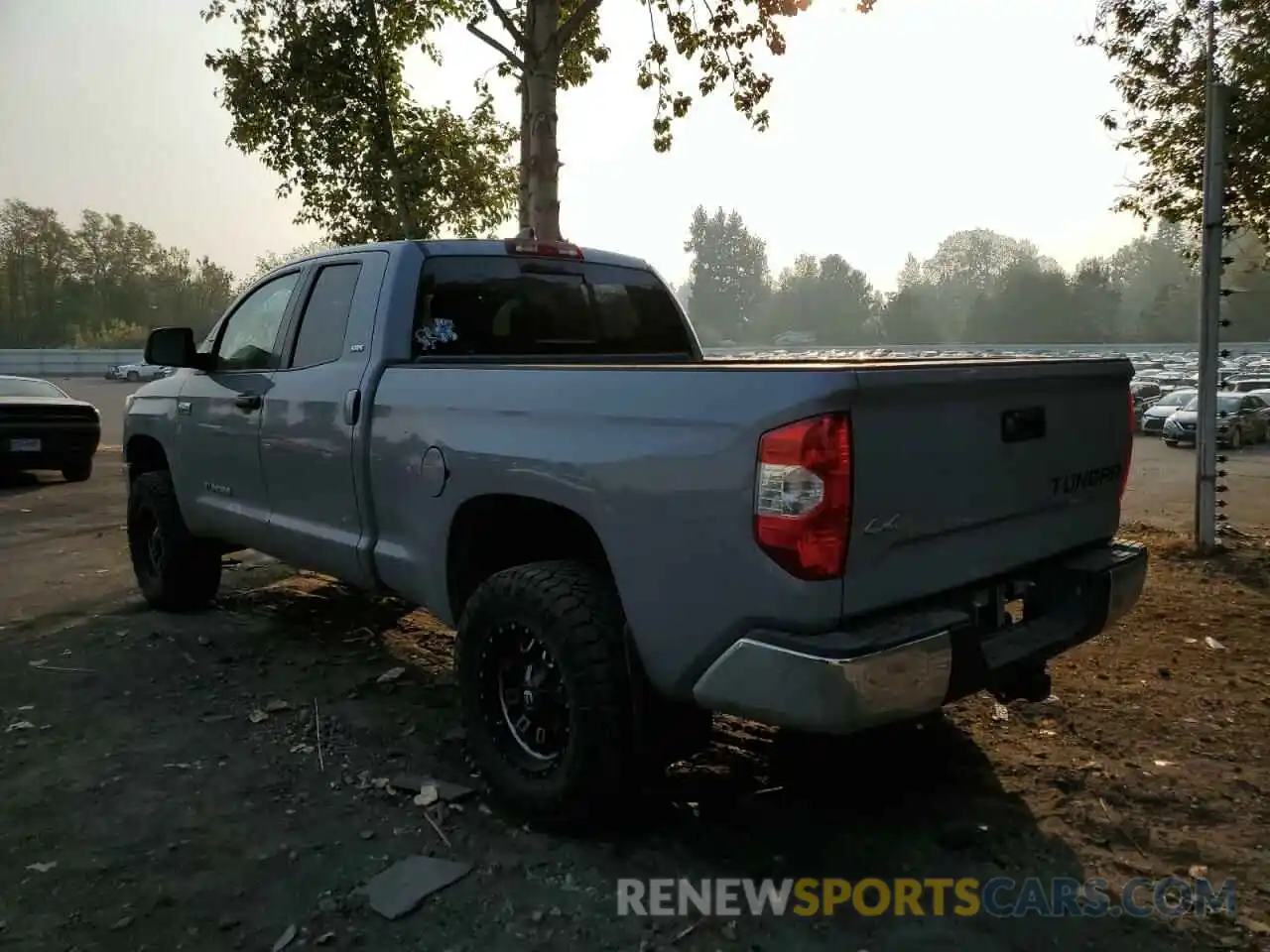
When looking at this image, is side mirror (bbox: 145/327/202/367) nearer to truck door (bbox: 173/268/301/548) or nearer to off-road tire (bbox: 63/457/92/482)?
truck door (bbox: 173/268/301/548)

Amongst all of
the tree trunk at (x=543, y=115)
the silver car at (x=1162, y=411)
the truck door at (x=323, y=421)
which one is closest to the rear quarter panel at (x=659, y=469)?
the truck door at (x=323, y=421)

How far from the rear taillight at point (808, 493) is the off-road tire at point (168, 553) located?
13.9 feet

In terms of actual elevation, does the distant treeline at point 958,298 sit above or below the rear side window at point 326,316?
above

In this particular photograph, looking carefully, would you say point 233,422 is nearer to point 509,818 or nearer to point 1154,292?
point 509,818

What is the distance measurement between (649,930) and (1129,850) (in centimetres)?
155

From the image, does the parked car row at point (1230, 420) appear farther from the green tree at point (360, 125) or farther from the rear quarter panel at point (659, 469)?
the rear quarter panel at point (659, 469)

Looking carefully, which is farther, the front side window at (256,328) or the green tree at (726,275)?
the green tree at (726,275)

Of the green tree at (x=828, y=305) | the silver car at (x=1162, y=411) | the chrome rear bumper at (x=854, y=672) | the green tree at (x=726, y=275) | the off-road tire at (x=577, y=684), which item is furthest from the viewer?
the green tree at (x=726, y=275)

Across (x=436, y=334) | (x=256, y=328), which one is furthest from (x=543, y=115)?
(x=436, y=334)

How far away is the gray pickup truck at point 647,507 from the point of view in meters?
2.39

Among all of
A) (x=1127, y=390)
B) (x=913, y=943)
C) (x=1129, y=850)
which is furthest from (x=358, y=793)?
(x=1127, y=390)

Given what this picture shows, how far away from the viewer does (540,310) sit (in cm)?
433

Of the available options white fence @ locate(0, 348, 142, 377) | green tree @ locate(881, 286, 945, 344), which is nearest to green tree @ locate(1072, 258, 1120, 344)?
green tree @ locate(881, 286, 945, 344)

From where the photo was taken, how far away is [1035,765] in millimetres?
3564
